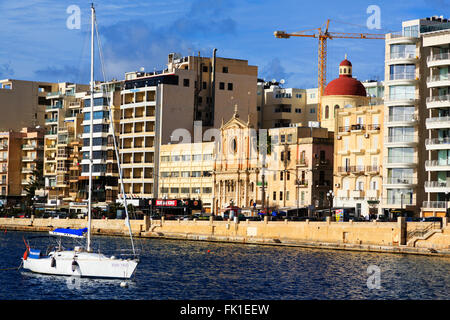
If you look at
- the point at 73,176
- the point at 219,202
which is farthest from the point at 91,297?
the point at 73,176

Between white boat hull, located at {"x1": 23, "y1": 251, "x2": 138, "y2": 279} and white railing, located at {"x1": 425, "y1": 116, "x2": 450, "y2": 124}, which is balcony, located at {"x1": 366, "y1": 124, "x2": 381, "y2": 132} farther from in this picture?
white boat hull, located at {"x1": 23, "y1": 251, "x2": 138, "y2": 279}

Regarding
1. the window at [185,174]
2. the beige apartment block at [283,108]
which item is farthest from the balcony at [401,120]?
the beige apartment block at [283,108]

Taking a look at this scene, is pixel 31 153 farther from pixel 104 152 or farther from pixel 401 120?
pixel 401 120

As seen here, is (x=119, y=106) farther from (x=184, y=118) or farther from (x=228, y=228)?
(x=228, y=228)

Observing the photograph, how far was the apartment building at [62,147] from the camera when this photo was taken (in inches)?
6713

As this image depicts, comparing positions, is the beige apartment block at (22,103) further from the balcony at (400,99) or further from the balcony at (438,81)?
the balcony at (438,81)

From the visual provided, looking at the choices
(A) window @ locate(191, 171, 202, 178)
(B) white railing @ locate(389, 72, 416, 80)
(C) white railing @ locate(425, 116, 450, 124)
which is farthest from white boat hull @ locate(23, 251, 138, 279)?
(A) window @ locate(191, 171, 202, 178)

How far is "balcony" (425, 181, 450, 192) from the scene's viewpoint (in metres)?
97.1

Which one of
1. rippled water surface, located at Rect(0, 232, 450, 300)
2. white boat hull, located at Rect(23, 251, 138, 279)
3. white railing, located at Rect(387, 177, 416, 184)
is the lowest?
rippled water surface, located at Rect(0, 232, 450, 300)

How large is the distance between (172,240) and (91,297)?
2160 inches

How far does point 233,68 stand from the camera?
15912 centimetres

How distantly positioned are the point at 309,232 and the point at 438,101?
21477mm

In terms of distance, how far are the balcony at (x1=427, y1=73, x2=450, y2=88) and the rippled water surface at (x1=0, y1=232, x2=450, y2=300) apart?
81.2 feet

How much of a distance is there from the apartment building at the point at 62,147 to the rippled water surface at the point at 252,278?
78.1 metres
